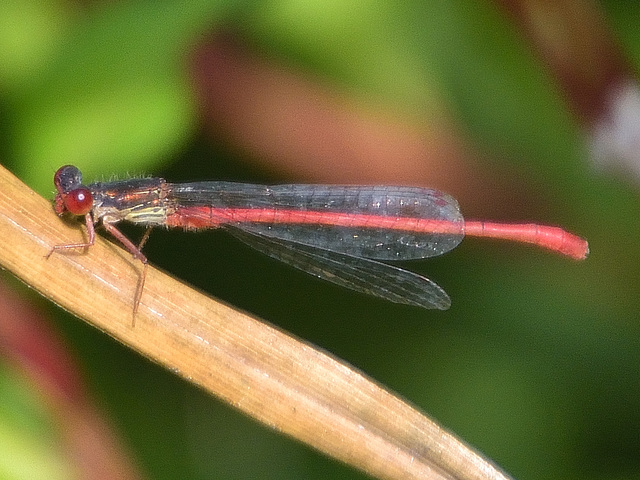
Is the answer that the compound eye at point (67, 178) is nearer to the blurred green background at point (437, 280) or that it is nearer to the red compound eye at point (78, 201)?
the red compound eye at point (78, 201)

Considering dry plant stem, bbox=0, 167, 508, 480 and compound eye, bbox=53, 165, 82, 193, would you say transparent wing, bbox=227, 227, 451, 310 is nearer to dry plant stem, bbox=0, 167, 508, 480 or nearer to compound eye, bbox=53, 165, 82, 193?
compound eye, bbox=53, 165, 82, 193

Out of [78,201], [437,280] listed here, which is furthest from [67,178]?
[437,280]

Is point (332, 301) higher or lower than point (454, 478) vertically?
higher

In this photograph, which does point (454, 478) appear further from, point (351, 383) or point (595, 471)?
point (595, 471)

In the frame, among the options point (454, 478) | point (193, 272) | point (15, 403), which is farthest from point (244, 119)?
point (454, 478)

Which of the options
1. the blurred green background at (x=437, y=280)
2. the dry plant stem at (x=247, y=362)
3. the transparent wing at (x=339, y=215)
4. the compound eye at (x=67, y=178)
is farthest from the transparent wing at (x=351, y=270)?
the dry plant stem at (x=247, y=362)

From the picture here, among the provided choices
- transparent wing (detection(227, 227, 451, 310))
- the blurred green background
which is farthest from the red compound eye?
transparent wing (detection(227, 227, 451, 310))

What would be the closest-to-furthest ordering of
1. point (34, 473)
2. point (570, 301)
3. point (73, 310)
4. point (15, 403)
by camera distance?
point (73, 310) → point (34, 473) → point (15, 403) → point (570, 301)
